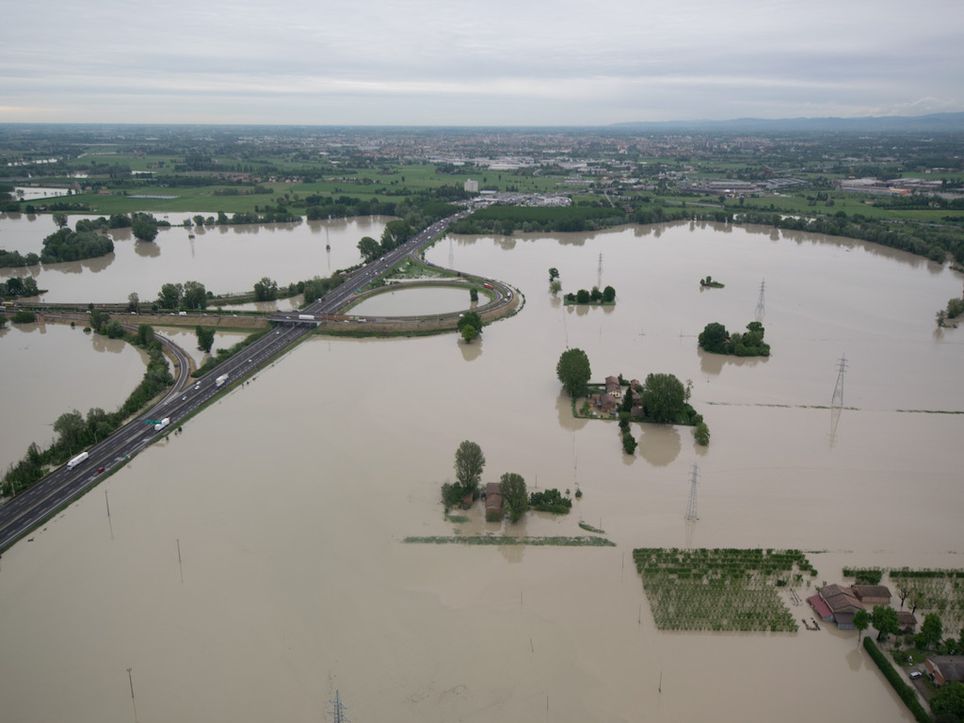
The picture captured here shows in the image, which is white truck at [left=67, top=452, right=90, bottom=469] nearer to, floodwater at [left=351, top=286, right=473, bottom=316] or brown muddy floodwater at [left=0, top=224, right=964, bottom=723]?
brown muddy floodwater at [left=0, top=224, right=964, bottom=723]

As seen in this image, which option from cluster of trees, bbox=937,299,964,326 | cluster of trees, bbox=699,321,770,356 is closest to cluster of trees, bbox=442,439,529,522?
cluster of trees, bbox=699,321,770,356

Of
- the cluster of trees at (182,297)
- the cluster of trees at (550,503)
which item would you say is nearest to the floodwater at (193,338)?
the cluster of trees at (182,297)

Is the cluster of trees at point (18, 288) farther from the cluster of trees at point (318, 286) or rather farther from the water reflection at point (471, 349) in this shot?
the water reflection at point (471, 349)

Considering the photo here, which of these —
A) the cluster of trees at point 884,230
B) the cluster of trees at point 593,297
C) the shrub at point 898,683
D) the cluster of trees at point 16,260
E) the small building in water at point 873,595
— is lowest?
the shrub at point 898,683

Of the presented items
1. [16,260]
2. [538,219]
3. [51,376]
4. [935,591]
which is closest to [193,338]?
[51,376]

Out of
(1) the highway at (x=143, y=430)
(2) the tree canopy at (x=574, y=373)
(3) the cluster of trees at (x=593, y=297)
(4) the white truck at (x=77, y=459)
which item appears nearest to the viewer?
(1) the highway at (x=143, y=430)

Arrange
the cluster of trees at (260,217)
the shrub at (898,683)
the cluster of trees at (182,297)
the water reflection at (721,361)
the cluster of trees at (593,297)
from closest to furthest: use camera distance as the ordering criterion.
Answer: the shrub at (898,683) < the water reflection at (721,361) < the cluster of trees at (182,297) < the cluster of trees at (593,297) < the cluster of trees at (260,217)

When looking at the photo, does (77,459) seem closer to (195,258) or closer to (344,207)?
(195,258)
